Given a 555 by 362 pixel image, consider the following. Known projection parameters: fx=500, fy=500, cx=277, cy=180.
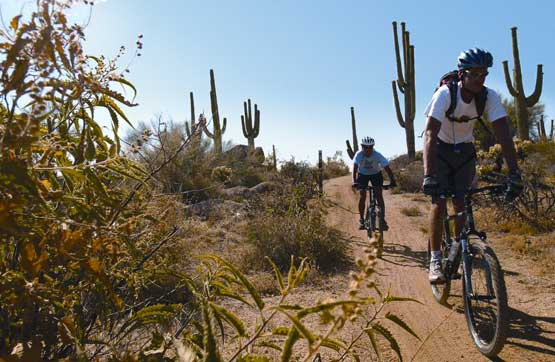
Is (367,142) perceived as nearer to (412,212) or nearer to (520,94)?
(412,212)

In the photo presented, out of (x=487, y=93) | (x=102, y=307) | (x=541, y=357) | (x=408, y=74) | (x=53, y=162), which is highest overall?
(x=408, y=74)

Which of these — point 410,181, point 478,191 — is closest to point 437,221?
point 478,191

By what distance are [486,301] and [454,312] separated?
81cm

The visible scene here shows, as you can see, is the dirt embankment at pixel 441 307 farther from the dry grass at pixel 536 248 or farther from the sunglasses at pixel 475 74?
the sunglasses at pixel 475 74

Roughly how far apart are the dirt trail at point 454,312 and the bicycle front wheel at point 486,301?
0.12 metres

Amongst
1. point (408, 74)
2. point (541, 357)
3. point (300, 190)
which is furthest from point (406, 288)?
point (408, 74)

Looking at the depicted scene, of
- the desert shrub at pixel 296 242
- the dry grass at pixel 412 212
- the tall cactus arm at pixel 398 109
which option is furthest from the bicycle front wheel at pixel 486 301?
the tall cactus arm at pixel 398 109

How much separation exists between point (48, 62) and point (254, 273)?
563 centimetres

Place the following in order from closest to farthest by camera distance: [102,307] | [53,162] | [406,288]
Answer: [53,162] → [102,307] → [406,288]

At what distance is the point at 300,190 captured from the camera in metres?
9.84

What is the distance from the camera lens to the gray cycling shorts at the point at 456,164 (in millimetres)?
4570

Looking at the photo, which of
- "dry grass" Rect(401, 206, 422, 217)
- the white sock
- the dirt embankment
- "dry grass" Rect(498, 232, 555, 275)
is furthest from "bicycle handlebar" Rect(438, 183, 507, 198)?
"dry grass" Rect(401, 206, 422, 217)

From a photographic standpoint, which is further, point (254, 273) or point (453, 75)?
point (254, 273)

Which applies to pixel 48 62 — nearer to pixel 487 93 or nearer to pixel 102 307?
pixel 102 307
